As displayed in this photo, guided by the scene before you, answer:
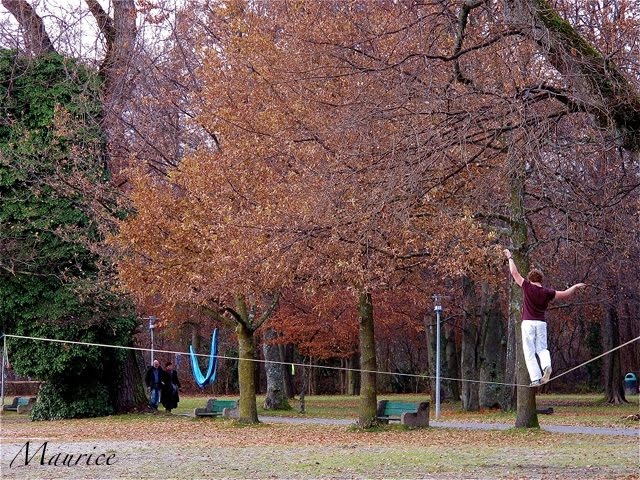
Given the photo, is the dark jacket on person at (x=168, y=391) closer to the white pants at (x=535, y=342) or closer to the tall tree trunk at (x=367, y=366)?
the tall tree trunk at (x=367, y=366)

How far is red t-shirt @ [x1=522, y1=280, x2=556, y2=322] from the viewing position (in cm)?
1384

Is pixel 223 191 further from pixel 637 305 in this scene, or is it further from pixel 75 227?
pixel 637 305

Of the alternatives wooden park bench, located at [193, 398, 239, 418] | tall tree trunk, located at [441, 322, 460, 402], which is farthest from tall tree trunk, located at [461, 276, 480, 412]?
wooden park bench, located at [193, 398, 239, 418]

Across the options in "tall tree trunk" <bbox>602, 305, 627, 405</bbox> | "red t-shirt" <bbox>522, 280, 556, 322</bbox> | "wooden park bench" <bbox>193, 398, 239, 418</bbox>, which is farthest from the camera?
"tall tree trunk" <bbox>602, 305, 627, 405</bbox>

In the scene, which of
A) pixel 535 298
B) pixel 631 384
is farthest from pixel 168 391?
pixel 631 384

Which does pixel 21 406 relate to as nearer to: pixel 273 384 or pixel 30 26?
pixel 273 384

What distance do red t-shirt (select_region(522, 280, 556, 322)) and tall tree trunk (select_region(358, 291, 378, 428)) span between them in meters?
Result: 11.2

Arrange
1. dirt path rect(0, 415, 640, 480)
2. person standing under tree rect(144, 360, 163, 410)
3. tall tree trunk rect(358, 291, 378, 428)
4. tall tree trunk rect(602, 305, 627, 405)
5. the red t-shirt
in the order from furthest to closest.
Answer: tall tree trunk rect(602, 305, 627, 405), person standing under tree rect(144, 360, 163, 410), tall tree trunk rect(358, 291, 378, 428), dirt path rect(0, 415, 640, 480), the red t-shirt

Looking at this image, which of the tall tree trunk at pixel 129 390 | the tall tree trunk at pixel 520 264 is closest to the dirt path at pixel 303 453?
the tall tree trunk at pixel 520 264

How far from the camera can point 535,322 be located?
14.3 metres

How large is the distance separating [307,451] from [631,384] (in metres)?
42.7

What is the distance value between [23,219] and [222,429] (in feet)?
31.8

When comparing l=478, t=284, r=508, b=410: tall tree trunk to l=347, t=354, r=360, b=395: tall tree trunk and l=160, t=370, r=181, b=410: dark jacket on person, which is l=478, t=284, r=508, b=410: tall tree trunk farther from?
l=347, t=354, r=360, b=395: tall tree trunk

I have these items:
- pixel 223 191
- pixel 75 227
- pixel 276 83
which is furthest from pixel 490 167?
pixel 75 227
